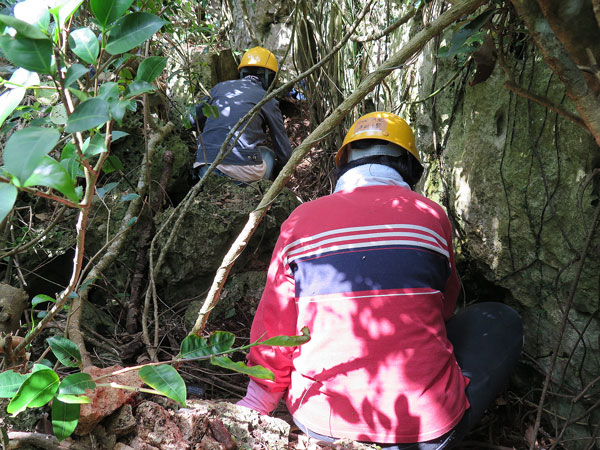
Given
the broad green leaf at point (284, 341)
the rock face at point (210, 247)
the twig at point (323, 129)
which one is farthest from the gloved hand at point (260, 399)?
the rock face at point (210, 247)

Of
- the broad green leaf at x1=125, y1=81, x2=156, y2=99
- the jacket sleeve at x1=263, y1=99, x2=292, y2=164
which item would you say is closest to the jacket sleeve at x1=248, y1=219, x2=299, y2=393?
the broad green leaf at x1=125, y1=81, x2=156, y2=99

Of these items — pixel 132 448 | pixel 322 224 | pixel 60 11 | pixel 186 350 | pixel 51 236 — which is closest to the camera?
pixel 60 11

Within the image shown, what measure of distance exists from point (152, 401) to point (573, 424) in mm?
1771

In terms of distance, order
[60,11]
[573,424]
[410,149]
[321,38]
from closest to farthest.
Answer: [60,11]
[573,424]
[410,149]
[321,38]

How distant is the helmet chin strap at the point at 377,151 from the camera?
1.99 metres

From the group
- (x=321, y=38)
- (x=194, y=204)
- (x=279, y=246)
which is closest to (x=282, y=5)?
(x=321, y=38)

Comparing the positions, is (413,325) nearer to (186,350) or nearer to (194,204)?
(186,350)

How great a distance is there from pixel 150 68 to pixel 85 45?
146 mm

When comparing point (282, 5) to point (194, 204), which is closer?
point (194, 204)

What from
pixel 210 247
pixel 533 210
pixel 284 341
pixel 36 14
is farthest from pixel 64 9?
pixel 210 247

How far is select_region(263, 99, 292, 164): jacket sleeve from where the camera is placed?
392cm

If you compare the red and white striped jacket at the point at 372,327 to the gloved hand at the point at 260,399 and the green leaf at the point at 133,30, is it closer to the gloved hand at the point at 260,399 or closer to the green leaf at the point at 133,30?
the gloved hand at the point at 260,399

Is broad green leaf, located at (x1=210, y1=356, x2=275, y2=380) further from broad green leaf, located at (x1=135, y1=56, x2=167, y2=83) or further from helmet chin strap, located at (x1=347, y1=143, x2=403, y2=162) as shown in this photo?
helmet chin strap, located at (x1=347, y1=143, x2=403, y2=162)

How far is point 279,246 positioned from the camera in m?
1.71
